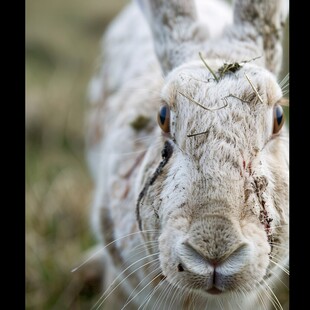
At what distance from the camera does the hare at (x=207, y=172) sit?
3189 mm

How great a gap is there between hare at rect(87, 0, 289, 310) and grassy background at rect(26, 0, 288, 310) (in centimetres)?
116

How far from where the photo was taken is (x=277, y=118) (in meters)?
3.69

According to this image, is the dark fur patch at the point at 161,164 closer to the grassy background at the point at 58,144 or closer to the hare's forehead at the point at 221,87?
the hare's forehead at the point at 221,87

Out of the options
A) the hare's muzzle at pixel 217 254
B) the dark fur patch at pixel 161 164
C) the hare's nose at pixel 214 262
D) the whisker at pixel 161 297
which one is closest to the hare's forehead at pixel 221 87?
the dark fur patch at pixel 161 164

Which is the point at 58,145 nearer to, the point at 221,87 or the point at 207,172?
the point at 221,87

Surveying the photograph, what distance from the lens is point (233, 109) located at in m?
3.46

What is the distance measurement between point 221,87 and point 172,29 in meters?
1.03

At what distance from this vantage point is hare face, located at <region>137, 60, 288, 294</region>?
313cm

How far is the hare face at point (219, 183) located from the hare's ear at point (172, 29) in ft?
1.68
